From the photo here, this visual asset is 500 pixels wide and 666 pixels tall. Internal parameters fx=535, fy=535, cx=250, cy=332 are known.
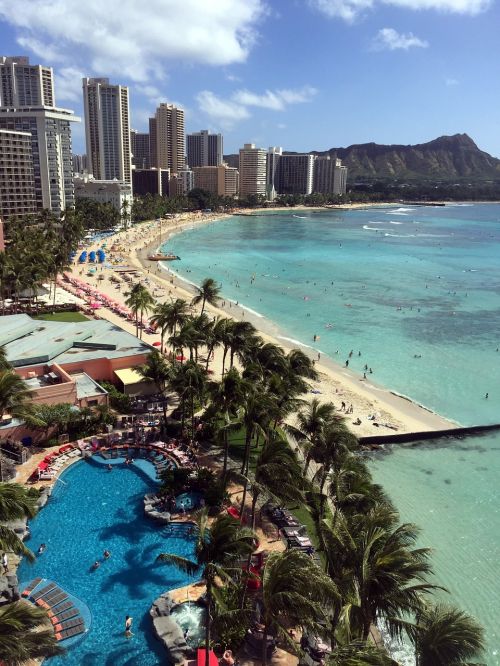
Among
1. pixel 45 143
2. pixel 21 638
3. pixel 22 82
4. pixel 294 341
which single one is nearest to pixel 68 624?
pixel 21 638

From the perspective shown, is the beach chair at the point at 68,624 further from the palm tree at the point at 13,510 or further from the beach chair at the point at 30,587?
the palm tree at the point at 13,510

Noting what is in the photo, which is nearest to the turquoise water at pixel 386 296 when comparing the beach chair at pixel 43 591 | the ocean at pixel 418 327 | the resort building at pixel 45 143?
the ocean at pixel 418 327

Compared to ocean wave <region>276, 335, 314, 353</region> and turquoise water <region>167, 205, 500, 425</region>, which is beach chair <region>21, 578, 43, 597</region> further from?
ocean wave <region>276, 335, 314, 353</region>

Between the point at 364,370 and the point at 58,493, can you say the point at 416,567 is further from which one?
the point at 364,370

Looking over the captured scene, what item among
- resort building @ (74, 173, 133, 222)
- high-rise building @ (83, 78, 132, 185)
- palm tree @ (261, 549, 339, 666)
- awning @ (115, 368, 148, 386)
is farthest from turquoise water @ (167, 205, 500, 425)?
high-rise building @ (83, 78, 132, 185)

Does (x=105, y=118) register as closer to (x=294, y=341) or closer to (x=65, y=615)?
(x=294, y=341)

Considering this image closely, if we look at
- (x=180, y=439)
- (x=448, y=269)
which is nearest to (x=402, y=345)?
(x=180, y=439)
